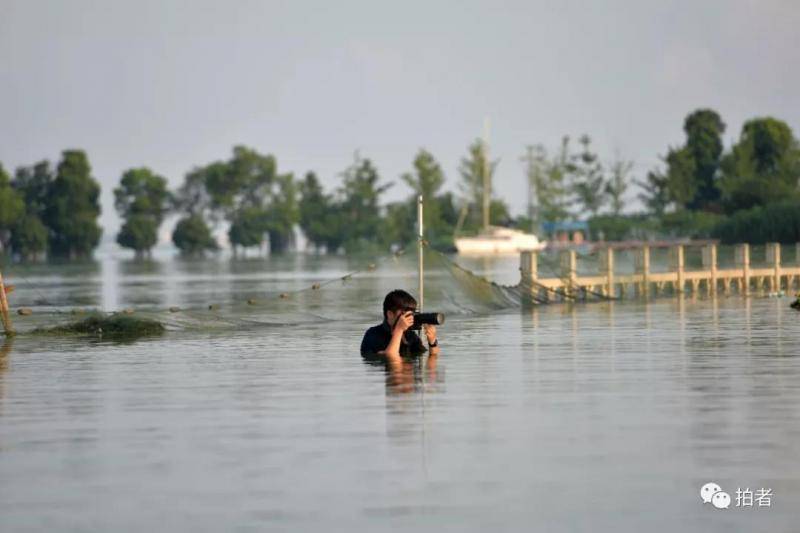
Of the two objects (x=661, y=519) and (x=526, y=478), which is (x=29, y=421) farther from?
(x=661, y=519)

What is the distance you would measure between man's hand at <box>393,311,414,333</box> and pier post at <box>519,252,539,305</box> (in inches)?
851

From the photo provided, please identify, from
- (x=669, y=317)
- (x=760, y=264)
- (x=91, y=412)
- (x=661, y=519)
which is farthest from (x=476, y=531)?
(x=760, y=264)

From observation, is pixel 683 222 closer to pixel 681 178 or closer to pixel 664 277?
pixel 681 178

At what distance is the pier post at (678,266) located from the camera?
167 ft

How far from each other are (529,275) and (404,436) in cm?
3015

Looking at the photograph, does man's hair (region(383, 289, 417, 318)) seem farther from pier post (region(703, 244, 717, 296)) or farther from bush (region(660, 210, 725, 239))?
bush (region(660, 210, 725, 239))

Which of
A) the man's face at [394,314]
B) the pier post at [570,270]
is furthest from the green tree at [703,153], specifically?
the man's face at [394,314]

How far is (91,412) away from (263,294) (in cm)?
4947

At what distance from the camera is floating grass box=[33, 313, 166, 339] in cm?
3222

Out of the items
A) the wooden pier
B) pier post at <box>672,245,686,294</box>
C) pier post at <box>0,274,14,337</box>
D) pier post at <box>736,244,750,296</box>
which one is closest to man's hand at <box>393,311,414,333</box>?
pier post at <box>0,274,14,337</box>

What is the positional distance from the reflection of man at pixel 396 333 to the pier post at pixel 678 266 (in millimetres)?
28165

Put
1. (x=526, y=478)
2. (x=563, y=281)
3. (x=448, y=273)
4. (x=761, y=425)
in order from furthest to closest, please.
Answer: (x=563, y=281) → (x=448, y=273) → (x=761, y=425) → (x=526, y=478)

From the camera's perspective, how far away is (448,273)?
41562 mm

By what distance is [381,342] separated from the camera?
22.9m
